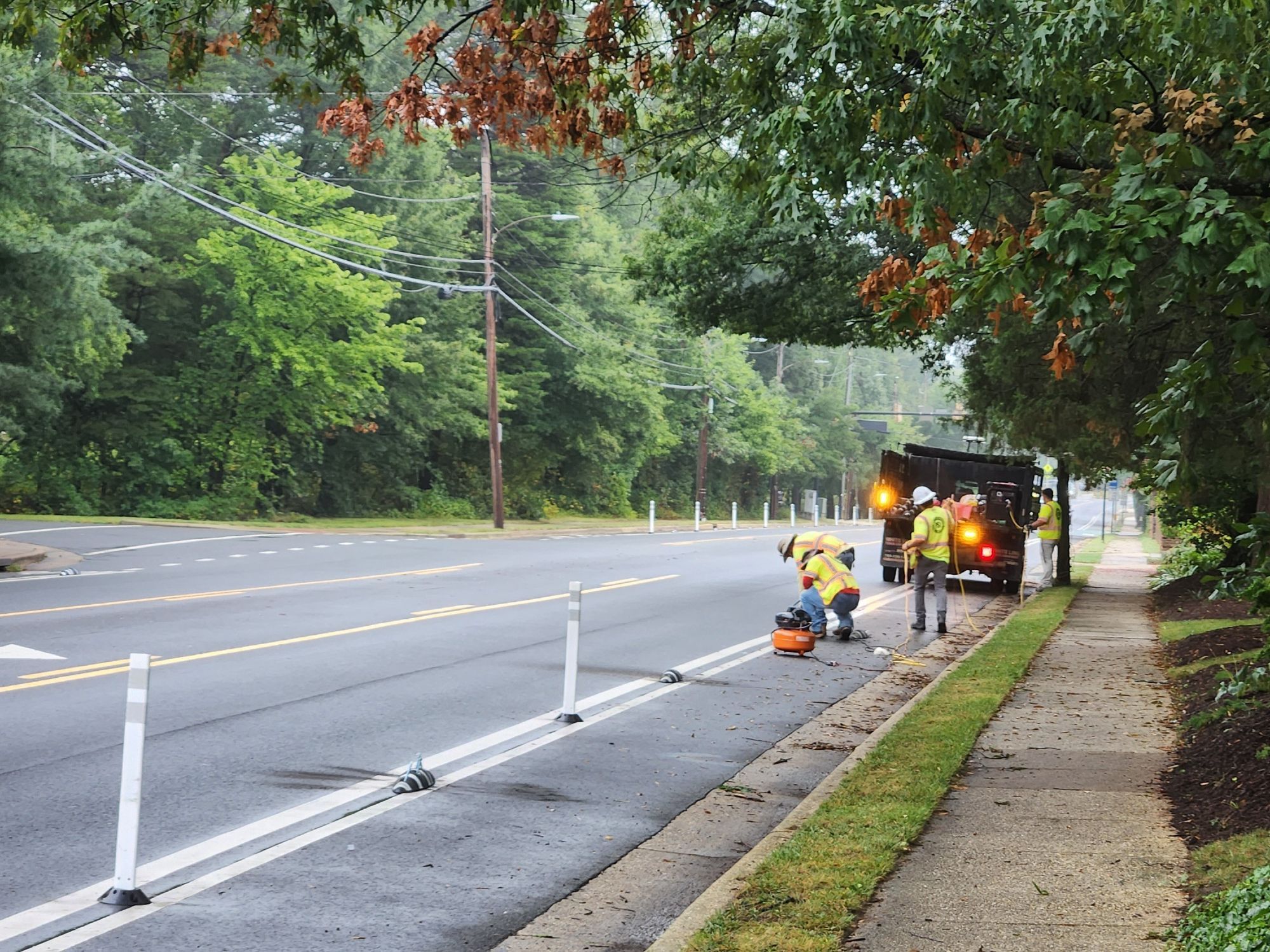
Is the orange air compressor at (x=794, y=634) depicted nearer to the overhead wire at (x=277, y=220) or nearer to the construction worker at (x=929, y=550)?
the construction worker at (x=929, y=550)

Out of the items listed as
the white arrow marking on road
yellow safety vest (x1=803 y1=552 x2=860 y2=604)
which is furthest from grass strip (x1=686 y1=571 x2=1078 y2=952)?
the white arrow marking on road

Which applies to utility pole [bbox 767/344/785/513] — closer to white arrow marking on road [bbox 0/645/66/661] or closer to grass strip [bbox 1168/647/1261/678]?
grass strip [bbox 1168/647/1261/678]

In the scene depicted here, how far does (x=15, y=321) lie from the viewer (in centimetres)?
2753

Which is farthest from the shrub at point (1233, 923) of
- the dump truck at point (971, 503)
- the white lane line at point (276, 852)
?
the dump truck at point (971, 503)

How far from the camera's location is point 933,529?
17.0m

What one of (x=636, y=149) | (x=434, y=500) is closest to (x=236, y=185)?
(x=434, y=500)

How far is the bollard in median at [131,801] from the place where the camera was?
19.0 ft

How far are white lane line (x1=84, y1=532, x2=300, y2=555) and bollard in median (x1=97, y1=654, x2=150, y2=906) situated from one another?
19.6 metres

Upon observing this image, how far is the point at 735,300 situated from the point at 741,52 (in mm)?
12654

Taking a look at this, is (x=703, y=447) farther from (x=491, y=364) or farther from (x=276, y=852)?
(x=276, y=852)

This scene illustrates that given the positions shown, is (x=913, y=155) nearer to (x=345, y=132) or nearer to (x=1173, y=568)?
(x=345, y=132)

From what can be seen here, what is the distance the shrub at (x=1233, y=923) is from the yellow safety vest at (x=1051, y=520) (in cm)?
2105

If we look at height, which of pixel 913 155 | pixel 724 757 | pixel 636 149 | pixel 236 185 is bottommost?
pixel 724 757

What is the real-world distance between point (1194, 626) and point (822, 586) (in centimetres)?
488
